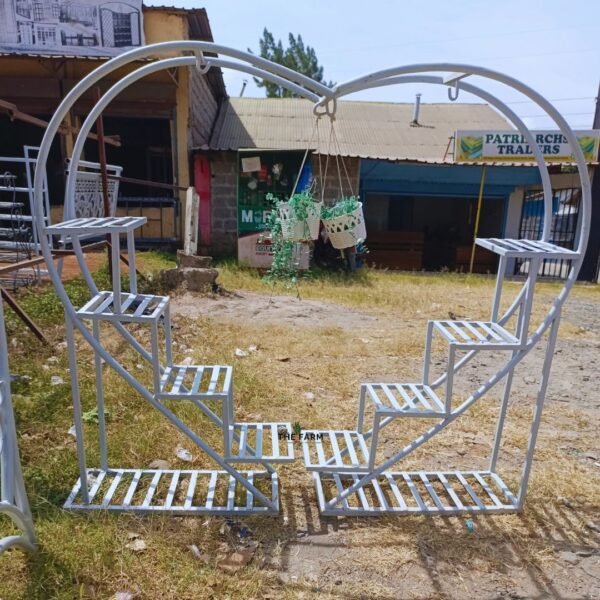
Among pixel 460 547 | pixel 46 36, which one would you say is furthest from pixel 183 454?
pixel 46 36

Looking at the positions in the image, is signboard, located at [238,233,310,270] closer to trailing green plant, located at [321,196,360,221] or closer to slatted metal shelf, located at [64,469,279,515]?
trailing green plant, located at [321,196,360,221]

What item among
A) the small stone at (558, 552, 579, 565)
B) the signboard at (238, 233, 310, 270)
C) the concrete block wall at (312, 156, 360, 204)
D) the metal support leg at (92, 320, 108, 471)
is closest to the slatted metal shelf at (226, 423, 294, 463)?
the metal support leg at (92, 320, 108, 471)

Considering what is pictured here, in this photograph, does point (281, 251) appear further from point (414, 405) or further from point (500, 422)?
point (500, 422)

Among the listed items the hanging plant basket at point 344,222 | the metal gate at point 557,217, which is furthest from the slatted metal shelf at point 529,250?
the metal gate at point 557,217

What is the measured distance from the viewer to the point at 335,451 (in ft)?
7.96

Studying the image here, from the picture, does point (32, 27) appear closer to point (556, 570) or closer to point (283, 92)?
point (556, 570)

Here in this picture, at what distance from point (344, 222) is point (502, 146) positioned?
6770mm

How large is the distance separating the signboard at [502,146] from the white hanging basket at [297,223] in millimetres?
6516

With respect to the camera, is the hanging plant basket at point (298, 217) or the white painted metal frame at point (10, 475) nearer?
the white painted metal frame at point (10, 475)

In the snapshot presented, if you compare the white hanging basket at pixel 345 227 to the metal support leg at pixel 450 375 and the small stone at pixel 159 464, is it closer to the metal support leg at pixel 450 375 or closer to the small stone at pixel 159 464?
the metal support leg at pixel 450 375

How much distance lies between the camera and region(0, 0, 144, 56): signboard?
799 cm

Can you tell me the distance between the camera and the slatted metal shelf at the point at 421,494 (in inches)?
87.0

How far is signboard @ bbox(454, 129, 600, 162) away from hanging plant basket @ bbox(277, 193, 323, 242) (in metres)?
6.52

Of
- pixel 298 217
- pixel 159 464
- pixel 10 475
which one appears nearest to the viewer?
pixel 10 475
